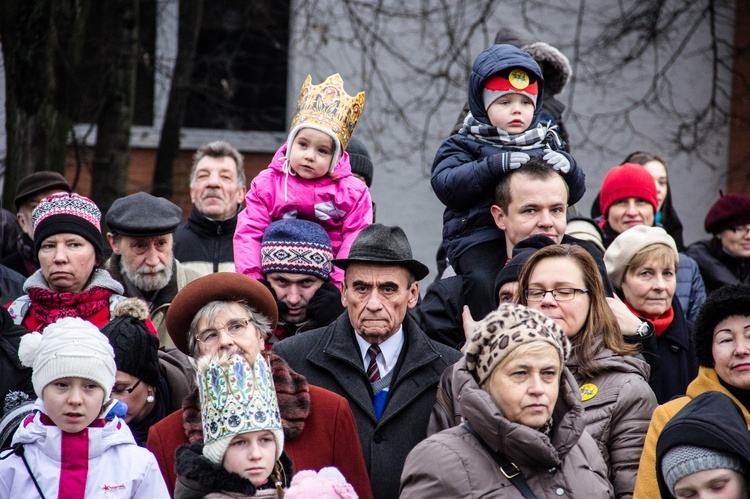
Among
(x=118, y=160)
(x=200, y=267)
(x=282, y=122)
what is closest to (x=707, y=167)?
(x=282, y=122)

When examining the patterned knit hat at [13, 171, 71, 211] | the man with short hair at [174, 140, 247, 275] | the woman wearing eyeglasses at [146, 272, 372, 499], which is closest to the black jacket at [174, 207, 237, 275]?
the man with short hair at [174, 140, 247, 275]

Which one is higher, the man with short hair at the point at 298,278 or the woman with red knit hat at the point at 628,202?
the woman with red knit hat at the point at 628,202

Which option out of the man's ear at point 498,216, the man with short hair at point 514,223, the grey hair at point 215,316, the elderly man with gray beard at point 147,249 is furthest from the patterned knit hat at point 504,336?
the elderly man with gray beard at point 147,249

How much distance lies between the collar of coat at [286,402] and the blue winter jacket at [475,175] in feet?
4.33

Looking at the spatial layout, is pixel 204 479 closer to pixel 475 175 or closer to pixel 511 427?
pixel 511 427

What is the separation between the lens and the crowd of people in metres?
4.04

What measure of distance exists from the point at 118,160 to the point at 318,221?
161 inches

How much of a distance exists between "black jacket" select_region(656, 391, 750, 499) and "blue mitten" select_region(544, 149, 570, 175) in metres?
1.55

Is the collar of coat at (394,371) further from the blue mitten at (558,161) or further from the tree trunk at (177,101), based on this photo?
the tree trunk at (177,101)

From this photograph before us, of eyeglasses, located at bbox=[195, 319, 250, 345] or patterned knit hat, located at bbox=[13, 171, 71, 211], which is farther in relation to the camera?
patterned knit hat, located at bbox=[13, 171, 71, 211]

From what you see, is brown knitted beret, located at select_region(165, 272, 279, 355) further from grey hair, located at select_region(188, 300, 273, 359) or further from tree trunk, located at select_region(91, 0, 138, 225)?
tree trunk, located at select_region(91, 0, 138, 225)

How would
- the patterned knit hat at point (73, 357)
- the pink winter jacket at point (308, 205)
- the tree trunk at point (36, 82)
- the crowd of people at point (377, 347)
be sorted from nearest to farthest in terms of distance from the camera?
the crowd of people at point (377, 347)
the patterned knit hat at point (73, 357)
the pink winter jacket at point (308, 205)
the tree trunk at point (36, 82)

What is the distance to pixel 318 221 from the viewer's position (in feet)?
19.6

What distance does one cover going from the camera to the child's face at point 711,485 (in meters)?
3.97
